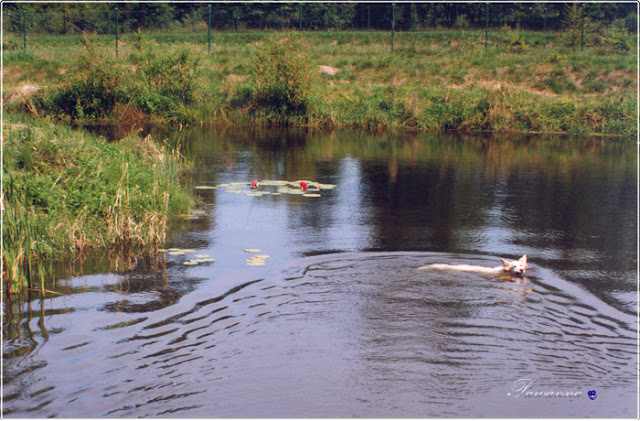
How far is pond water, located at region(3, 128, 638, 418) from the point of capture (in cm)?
541

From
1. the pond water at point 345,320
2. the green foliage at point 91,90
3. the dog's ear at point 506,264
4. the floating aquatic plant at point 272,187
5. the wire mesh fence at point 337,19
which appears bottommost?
the pond water at point 345,320

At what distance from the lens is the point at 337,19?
150 feet

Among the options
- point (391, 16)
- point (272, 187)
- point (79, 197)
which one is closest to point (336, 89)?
point (272, 187)

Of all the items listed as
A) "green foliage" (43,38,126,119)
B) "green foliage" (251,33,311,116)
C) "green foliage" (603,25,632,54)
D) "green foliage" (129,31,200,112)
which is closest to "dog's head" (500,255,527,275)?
"green foliage" (251,33,311,116)

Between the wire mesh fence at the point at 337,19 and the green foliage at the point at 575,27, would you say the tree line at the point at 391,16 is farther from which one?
the green foliage at the point at 575,27

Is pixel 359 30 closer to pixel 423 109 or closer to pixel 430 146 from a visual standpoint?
pixel 423 109

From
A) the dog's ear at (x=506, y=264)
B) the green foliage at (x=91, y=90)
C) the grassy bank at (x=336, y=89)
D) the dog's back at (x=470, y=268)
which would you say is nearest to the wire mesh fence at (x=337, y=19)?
the grassy bank at (x=336, y=89)

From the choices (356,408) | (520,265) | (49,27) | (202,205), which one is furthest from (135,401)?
(49,27)

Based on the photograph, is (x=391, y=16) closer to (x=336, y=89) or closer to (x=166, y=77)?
(x=336, y=89)

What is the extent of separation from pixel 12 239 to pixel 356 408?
4139 mm

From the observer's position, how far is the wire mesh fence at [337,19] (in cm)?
4400

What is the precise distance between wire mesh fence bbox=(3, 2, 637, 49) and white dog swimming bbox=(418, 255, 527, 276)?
36.6 m

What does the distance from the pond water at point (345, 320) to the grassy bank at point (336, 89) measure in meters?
14.3

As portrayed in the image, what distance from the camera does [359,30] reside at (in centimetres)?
4469
